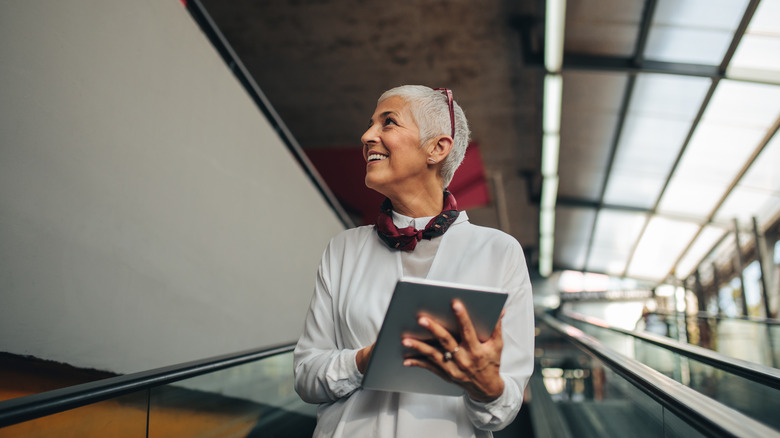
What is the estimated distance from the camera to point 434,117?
1655mm

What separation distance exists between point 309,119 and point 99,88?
9.82m

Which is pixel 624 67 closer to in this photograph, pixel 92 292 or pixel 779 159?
pixel 779 159

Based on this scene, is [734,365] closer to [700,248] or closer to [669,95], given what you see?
[669,95]

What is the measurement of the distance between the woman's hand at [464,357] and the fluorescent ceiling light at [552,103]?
970 centimetres

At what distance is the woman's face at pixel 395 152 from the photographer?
1.61m

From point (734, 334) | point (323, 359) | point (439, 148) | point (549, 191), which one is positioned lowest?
point (323, 359)

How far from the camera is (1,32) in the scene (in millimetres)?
2699

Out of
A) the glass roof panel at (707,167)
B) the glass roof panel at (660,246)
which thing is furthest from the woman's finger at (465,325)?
the glass roof panel at (660,246)

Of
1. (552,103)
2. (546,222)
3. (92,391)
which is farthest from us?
(546,222)

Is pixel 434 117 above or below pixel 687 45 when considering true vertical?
below

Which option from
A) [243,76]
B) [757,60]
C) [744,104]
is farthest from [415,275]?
[744,104]

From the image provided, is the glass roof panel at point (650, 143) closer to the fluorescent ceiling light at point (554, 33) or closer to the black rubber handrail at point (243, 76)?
the fluorescent ceiling light at point (554, 33)

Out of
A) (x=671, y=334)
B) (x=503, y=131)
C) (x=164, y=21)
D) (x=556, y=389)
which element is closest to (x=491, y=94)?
(x=503, y=131)

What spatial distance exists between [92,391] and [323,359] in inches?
33.8
